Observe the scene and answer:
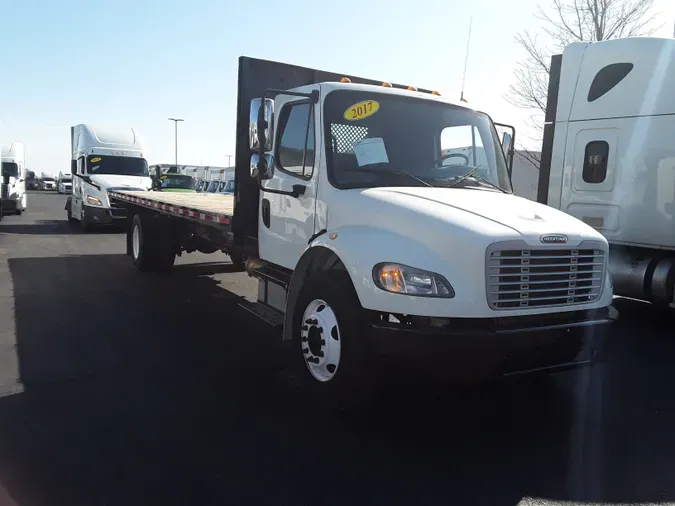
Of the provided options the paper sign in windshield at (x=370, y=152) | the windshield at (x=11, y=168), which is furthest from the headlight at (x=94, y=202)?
the paper sign in windshield at (x=370, y=152)

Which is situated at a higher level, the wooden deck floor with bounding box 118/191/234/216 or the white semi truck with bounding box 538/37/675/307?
the white semi truck with bounding box 538/37/675/307

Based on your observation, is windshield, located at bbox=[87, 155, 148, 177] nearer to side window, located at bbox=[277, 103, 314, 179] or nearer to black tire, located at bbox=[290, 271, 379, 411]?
side window, located at bbox=[277, 103, 314, 179]

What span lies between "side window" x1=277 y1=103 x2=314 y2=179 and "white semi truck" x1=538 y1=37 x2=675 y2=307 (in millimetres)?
4613

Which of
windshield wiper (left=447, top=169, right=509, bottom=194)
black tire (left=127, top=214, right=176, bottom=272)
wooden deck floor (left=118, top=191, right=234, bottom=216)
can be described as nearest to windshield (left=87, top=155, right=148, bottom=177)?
wooden deck floor (left=118, top=191, right=234, bottom=216)

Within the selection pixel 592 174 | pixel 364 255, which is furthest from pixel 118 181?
pixel 364 255

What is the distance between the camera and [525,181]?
20.0 metres

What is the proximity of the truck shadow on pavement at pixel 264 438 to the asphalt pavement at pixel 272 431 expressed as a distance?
1 centimetres

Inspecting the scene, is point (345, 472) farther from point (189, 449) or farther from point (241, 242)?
point (241, 242)

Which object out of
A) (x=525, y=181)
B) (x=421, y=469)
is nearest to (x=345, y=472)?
(x=421, y=469)

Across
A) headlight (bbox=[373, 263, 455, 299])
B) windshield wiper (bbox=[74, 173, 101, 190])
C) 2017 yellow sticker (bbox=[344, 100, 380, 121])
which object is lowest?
headlight (bbox=[373, 263, 455, 299])

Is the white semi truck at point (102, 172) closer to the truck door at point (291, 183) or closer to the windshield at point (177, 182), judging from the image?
the windshield at point (177, 182)

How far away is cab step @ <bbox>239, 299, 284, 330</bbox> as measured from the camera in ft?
16.4

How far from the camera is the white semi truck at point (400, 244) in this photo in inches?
138

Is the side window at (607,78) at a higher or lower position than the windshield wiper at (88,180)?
higher
